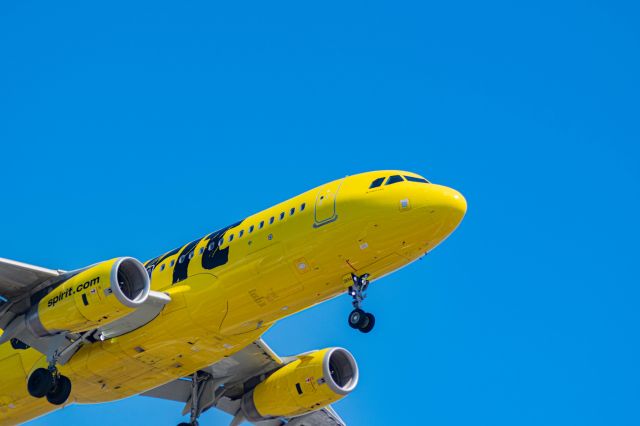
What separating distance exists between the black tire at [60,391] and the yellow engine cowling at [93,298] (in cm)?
170

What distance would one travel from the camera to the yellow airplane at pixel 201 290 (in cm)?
3195

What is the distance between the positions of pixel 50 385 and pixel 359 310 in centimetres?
894

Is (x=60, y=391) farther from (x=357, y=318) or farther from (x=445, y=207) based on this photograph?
(x=445, y=207)

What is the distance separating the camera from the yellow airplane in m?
32.0

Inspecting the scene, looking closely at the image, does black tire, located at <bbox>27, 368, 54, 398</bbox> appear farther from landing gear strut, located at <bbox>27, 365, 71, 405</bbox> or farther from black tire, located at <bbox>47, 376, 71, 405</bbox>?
black tire, located at <bbox>47, 376, 71, 405</bbox>

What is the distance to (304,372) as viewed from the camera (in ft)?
126

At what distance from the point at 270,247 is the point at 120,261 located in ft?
13.1

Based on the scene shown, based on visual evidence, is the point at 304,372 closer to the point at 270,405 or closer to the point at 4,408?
the point at 270,405

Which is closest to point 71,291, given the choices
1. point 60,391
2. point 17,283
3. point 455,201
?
point 17,283

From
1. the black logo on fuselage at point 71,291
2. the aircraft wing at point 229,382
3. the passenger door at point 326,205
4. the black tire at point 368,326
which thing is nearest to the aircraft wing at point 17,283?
the black logo on fuselage at point 71,291

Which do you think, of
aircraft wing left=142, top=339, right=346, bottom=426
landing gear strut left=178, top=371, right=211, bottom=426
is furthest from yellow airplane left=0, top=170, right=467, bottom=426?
aircraft wing left=142, top=339, right=346, bottom=426

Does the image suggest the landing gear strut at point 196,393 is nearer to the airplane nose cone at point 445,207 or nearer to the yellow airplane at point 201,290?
the yellow airplane at point 201,290

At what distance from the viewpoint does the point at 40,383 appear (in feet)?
112

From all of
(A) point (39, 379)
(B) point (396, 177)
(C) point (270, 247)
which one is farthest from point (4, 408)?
(B) point (396, 177)
